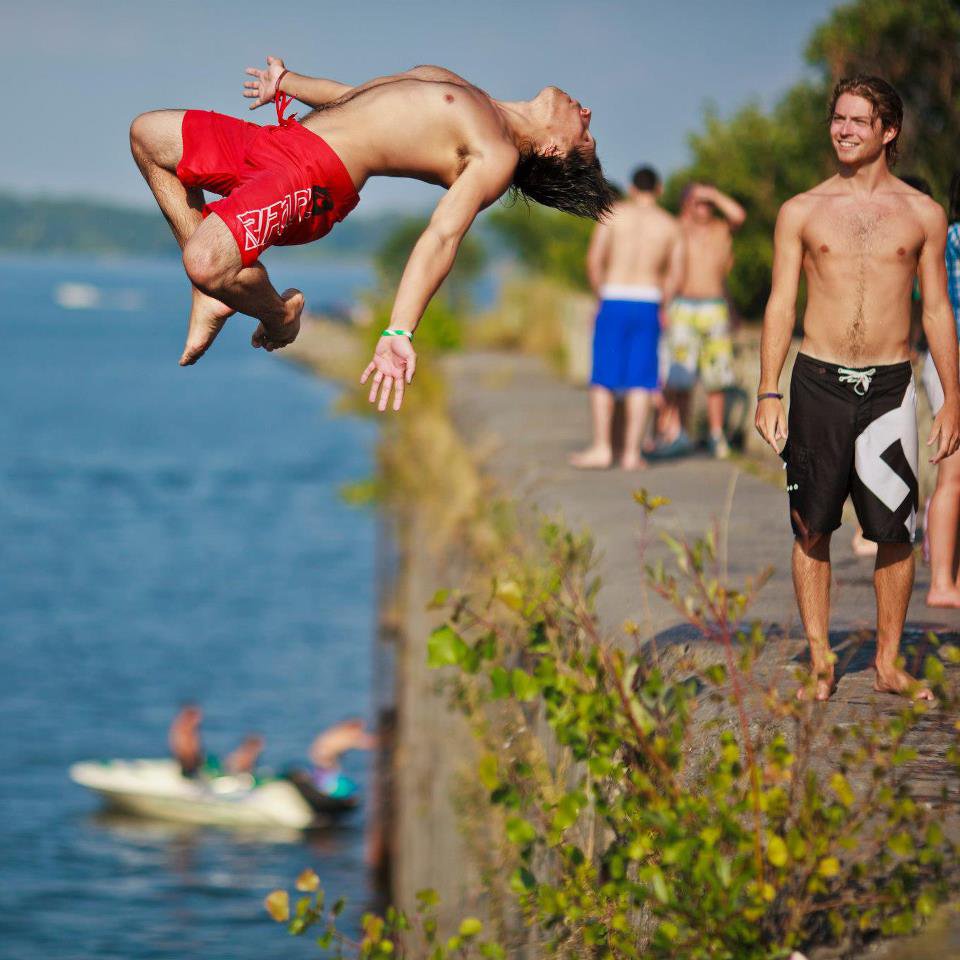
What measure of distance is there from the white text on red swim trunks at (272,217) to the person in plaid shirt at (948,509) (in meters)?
3.10

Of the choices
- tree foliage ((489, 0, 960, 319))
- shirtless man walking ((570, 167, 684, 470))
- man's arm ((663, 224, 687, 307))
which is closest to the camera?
shirtless man walking ((570, 167, 684, 470))

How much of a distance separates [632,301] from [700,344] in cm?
118

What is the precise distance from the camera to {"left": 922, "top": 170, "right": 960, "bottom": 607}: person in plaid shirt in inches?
244

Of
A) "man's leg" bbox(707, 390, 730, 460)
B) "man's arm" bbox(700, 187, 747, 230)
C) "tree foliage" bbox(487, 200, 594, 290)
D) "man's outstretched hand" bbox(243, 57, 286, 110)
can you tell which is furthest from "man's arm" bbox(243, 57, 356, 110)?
"tree foliage" bbox(487, 200, 594, 290)

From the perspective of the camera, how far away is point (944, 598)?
6234 mm

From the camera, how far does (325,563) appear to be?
4359 cm

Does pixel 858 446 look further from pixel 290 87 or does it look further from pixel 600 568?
pixel 600 568

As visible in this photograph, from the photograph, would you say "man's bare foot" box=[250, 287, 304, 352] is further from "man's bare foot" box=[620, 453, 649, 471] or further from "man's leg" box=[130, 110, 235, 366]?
"man's bare foot" box=[620, 453, 649, 471]

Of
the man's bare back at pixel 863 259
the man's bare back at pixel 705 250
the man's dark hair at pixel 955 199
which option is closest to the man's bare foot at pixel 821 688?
the man's bare back at pixel 863 259

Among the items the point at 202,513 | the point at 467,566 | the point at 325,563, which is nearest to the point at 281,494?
the point at 202,513

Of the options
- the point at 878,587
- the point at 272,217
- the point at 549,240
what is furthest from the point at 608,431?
the point at 549,240

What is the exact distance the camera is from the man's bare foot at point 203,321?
4.37 m

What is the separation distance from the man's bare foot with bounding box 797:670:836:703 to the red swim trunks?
1673 millimetres

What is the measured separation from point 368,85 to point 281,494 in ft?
167
